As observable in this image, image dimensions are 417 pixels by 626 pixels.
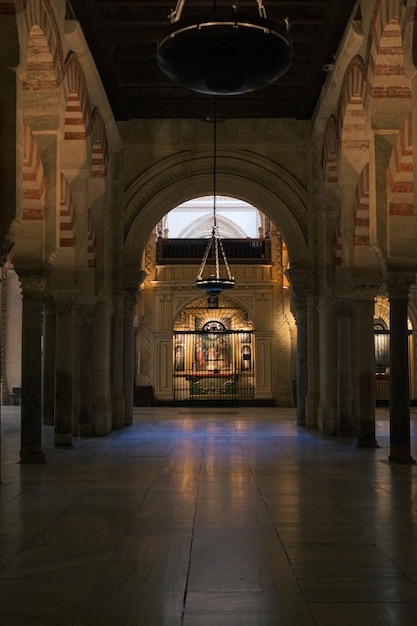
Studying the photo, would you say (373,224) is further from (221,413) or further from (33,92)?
(221,413)

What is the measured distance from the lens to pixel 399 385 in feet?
26.0

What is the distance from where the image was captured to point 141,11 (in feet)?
29.5

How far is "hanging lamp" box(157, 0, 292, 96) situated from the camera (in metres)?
4.44

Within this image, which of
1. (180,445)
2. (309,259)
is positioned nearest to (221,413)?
(309,259)

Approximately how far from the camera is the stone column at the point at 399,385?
7.91 meters

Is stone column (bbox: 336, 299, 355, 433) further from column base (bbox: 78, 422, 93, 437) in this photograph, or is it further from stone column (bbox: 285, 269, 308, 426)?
column base (bbox: 78, 422, 93, 437)

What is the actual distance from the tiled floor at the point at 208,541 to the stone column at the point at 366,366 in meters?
0.93

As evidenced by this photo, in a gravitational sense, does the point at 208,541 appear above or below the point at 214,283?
below

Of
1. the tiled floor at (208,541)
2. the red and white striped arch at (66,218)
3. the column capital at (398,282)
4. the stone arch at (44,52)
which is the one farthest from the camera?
the red and white striped arch at (66,218)

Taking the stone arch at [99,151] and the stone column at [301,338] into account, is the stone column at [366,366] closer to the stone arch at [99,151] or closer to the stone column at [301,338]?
A: the stone column at [301,338]

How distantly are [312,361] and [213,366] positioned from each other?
408 inches

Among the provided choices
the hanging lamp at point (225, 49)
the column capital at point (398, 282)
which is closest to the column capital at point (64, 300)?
the column capital at point (398, 282)

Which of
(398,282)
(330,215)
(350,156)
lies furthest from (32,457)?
(330,215)

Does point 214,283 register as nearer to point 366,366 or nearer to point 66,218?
point 66,218
